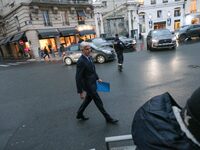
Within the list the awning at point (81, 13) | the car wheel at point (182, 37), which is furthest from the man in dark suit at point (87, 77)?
the awning at point (81, 13)

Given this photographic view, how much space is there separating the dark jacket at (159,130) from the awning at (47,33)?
2673 centimetres

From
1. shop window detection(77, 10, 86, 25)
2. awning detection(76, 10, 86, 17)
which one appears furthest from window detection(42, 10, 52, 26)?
awning detection(76, 10, 86, 17)

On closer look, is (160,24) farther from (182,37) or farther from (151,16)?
(182,37)

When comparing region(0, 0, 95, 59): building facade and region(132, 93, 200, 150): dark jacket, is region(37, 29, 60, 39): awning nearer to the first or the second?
region(0, 0, 95, 59): building facade

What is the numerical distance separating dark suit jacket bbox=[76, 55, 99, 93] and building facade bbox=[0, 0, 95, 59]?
22736 mm

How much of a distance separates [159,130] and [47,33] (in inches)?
1086

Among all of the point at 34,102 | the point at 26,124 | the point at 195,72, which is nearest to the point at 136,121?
the point at 26,124

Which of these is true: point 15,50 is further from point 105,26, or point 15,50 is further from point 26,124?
point 26,124

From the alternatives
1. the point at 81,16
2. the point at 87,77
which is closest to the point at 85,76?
the point at 87,77

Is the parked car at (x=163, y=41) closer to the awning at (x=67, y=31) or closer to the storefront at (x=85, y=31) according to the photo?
the awning at (x=67, y=31)

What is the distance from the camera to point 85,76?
434 cm

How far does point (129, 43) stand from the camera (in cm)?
2195

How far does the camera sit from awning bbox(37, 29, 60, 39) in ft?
85.6

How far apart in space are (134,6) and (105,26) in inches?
302
